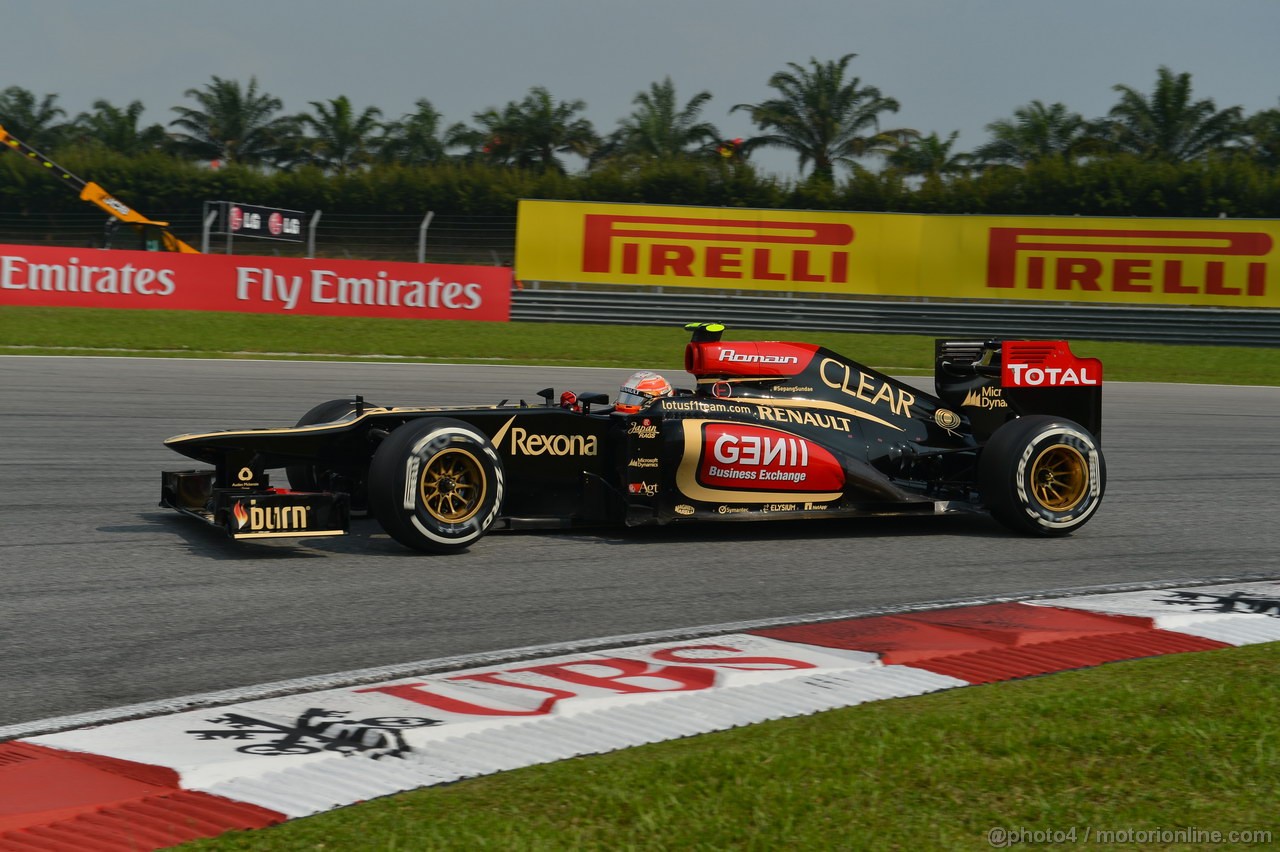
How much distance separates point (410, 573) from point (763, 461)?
2252 mm

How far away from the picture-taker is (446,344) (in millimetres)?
23828

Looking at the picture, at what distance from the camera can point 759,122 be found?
55.8 meters

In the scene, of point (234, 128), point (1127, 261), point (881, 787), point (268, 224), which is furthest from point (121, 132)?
point (881, 787)

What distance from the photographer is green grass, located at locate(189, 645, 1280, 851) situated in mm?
3279

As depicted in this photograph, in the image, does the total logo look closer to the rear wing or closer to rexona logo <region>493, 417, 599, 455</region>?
the rear wing

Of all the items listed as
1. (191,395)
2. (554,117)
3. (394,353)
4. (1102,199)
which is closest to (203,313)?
(394,353)

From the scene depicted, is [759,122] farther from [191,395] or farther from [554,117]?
[191,395]

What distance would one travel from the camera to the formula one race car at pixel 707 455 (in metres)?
7.04

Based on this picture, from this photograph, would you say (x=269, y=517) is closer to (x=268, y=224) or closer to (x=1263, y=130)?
(x=268, y=224)

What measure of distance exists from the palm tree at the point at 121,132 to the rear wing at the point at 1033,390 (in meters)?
55.9

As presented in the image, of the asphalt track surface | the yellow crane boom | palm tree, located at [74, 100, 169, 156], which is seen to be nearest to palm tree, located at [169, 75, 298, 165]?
palm tree, located at [74, 100, 169, 156]

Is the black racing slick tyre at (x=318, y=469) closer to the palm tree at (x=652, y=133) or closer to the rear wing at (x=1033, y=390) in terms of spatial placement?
the rear wing at (x=1033, y=390)

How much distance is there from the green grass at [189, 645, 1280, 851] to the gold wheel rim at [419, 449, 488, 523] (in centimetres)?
319

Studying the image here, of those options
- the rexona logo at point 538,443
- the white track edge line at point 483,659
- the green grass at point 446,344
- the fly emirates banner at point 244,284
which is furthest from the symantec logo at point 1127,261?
the rexona logo at point 538,443
